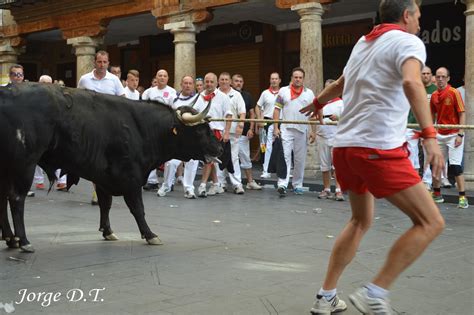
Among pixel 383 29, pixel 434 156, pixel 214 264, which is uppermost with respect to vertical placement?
pixel 383 29

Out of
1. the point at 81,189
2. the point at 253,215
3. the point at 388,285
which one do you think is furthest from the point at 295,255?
the point at 81,189

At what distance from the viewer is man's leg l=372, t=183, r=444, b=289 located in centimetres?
367

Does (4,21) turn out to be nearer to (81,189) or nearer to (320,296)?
(81,189)

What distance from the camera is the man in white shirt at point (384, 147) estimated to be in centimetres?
366

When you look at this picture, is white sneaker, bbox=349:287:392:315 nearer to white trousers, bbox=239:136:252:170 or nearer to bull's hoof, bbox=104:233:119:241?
bull's hoof, bbox=104:233:119:241

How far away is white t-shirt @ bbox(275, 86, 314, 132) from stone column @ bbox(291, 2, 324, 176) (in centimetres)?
266

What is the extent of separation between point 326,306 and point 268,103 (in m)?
9.25

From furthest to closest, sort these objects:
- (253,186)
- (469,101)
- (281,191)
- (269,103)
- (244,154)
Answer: (269,103) → (244,154) → (253,186) → (469,101) → (281,191)

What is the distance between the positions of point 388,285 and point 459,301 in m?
0.89

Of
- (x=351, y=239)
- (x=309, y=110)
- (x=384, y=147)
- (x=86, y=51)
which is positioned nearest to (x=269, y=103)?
(x=86, y=51)

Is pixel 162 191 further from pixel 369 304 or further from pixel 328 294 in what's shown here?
pixel 369 304

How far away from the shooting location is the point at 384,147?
12.4 ft

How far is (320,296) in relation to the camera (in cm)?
404

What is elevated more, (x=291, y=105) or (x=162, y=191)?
(x=291, y=105)
